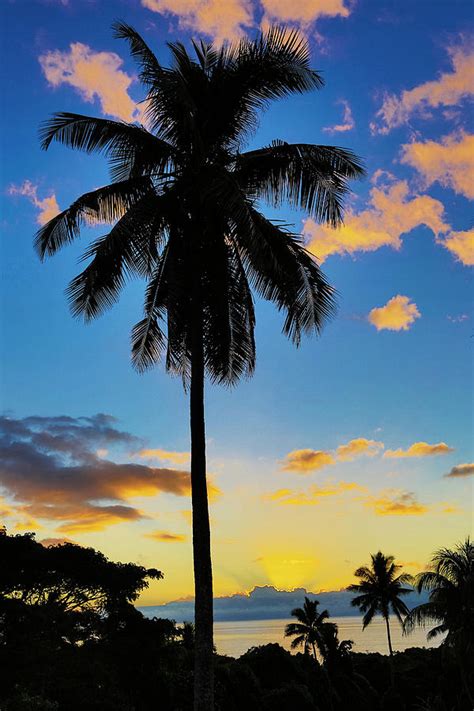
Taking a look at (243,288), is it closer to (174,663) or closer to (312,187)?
(312,187)

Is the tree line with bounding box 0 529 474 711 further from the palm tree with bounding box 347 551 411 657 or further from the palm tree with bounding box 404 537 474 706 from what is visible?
the palm tree with bounding box 347 551 411 657

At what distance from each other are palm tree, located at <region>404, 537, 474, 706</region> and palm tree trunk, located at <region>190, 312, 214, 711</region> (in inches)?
926

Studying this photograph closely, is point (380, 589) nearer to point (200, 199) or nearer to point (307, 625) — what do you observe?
point (307, 625)

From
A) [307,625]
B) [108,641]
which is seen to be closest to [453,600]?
[108,641]

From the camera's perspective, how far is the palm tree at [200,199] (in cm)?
1380

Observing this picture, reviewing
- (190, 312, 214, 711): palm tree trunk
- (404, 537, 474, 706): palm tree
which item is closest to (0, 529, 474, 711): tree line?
(404, 537, 474, 706): palm tree

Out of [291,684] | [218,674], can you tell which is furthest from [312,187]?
[291,684]

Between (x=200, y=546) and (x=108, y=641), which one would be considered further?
(x=108, y=641)

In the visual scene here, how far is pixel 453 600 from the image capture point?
109 ft

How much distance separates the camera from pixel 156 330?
1576 cm

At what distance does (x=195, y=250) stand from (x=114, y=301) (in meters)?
2.26

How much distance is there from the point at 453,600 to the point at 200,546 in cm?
2561

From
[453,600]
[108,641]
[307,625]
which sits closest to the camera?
[108,641]

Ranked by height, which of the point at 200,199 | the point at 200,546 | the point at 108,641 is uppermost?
the point at 200,199
